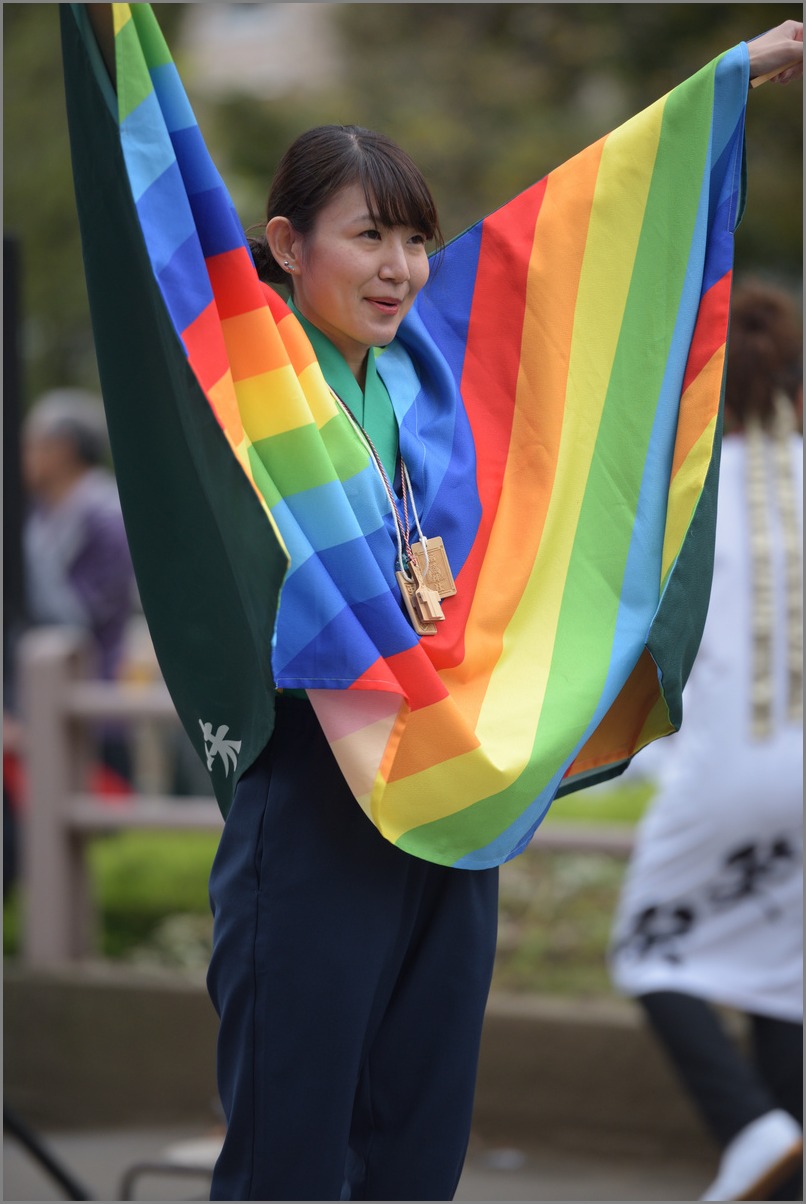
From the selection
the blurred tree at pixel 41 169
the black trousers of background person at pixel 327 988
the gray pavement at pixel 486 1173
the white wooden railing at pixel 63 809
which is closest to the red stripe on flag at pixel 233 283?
the black trousers of background person at pixel 327 988

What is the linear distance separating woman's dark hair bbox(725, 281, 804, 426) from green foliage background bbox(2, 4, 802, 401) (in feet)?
22.4

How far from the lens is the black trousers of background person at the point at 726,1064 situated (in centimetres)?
319

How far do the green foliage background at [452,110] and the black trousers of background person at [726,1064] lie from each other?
7.43 metres

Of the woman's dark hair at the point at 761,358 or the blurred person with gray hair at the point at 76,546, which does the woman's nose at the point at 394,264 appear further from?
the blurred person with gray hair at the point at 76,546

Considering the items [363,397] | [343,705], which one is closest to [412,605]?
[343,705]

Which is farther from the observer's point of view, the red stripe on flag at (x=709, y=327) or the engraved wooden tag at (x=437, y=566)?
the red stripe on flag at (x=709, y=327)

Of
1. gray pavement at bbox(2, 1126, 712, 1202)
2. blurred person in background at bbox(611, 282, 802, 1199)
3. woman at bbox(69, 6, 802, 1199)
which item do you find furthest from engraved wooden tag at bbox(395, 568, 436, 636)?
gray pavement at bbox(2, 1126, 712, 1202)

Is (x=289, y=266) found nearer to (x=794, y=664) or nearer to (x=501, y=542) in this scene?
(x=501, y=542)

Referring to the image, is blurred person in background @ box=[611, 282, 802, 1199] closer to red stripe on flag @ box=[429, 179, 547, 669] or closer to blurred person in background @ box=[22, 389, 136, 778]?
red stripe on flag @ box=[429, 179, 547, 669]

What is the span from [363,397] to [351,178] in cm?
30

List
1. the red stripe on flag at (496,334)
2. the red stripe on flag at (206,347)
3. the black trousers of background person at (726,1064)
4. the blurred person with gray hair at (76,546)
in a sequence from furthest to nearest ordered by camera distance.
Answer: the blurred person with gray hair at (76,546), the black trousers of background person at (726,1064), the red stripe on flag at (496,334), the red stripe on flag at (206,347)

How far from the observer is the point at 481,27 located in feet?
37.2

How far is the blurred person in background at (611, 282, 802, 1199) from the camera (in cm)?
326

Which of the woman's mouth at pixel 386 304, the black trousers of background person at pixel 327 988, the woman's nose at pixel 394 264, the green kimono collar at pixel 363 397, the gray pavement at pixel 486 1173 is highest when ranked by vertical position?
the woman's nose at pixel 394 264
